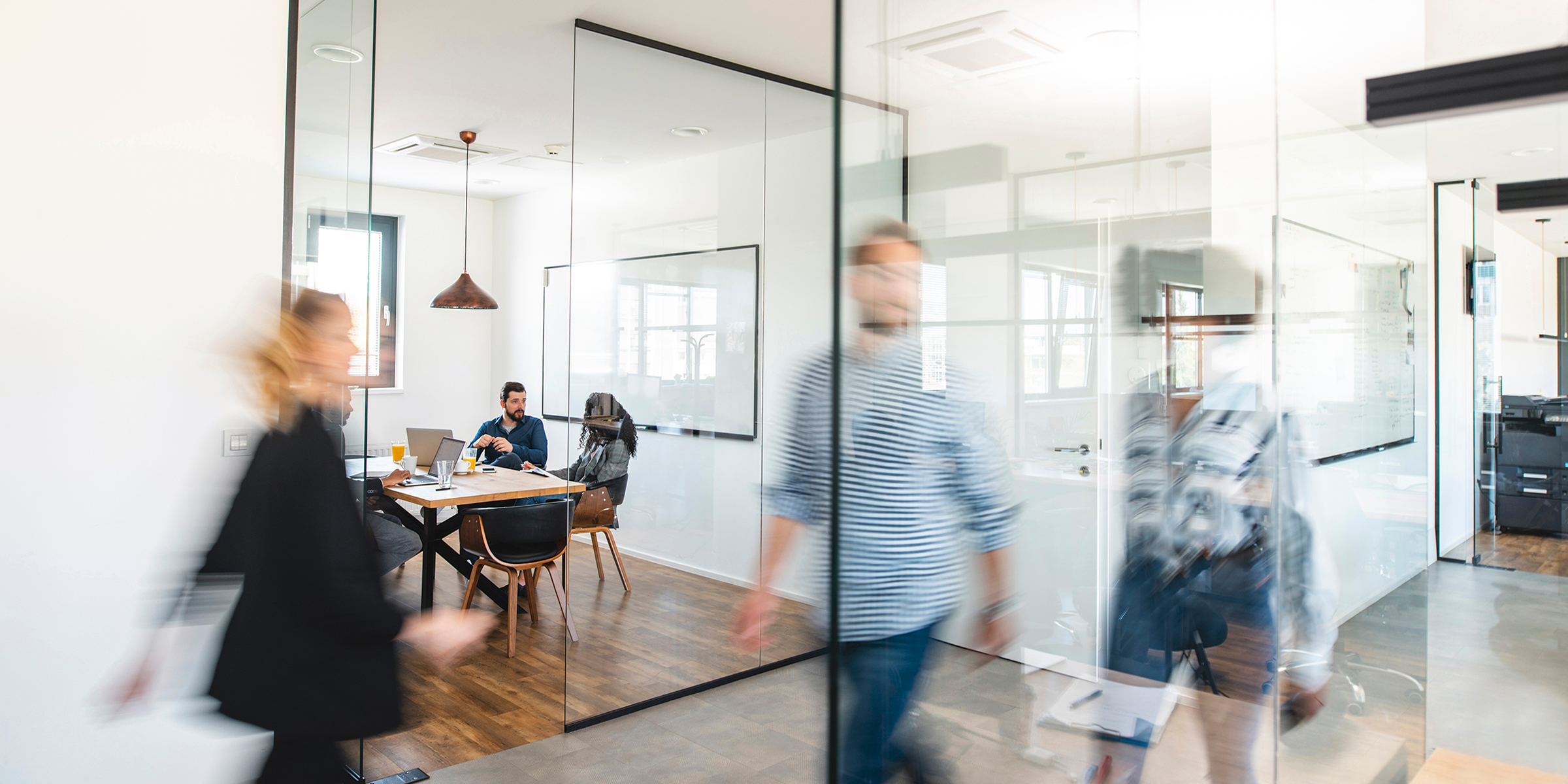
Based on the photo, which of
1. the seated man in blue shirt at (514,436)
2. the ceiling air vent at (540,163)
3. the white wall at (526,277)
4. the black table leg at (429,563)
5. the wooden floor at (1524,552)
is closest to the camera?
the wooden floor at (1524,552)

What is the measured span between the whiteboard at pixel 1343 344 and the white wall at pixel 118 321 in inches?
84.8

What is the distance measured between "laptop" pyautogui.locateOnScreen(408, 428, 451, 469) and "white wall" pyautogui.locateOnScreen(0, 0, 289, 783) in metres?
3.18

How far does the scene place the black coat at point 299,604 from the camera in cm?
140

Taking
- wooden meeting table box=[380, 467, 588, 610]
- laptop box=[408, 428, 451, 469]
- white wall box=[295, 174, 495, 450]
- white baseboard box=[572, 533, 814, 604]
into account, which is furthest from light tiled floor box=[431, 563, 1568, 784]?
white wall box=[295, 174, 495, 450]

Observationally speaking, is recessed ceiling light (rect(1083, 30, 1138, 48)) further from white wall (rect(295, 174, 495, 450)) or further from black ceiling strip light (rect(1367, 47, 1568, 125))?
white wall (rect(295, 174, 495, 450))

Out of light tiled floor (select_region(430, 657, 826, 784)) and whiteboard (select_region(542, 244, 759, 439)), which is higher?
whiteboard (select_region(542, 244, 759, 439))

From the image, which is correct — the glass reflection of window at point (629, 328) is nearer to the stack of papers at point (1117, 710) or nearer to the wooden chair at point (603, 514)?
the wooden chair at point (603, 514)

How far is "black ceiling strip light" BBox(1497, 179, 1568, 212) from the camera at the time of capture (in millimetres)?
746

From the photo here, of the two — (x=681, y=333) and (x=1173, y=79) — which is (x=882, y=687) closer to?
(x=1173, y=79)

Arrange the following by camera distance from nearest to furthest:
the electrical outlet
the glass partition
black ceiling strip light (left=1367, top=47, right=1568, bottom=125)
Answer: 1. black ceiling strip light (left=1367, top=47, right=1568, bottom=125)
2. the electrical outlet
3. the glass partition

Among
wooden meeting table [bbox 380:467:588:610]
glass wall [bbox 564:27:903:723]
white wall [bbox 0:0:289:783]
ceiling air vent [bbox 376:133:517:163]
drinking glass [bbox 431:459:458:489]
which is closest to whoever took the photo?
white wall [bbox 0:0:289:783]

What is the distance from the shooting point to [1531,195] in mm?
763

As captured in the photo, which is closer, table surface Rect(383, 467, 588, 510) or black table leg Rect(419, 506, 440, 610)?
table surface Rect(383, 467, 588, 510)

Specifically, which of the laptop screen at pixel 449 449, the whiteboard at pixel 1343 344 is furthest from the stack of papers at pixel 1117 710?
the laptop screen at pixel 449 449
